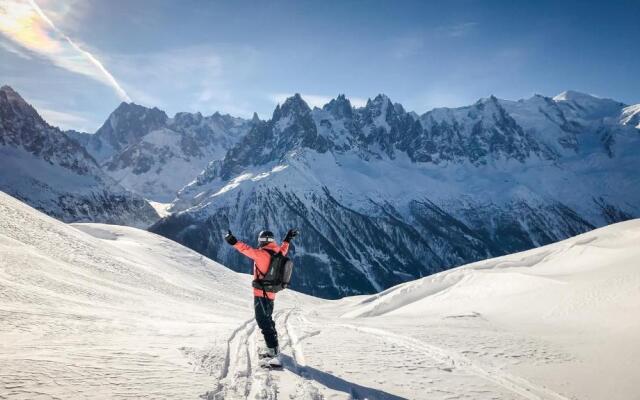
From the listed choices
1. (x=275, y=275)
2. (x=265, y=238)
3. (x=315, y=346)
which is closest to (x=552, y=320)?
(x=315, y=346)

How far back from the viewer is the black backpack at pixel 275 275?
1062 centimetres

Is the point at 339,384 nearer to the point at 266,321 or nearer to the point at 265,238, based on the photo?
the point at 266,321

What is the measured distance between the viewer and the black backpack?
10.6 meters

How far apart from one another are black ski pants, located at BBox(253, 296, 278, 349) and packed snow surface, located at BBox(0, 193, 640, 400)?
63 cm

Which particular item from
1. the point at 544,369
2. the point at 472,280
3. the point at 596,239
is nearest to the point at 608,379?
the point at 544,369

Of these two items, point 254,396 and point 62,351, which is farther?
point 62,351

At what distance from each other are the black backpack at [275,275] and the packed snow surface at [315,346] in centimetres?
171

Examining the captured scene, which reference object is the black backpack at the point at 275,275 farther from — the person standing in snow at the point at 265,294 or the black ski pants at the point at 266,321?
the black ski pants at the point at 266,321

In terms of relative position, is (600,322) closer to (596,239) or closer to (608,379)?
(608,379)

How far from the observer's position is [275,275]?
10.7 metres

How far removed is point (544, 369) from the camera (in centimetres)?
1105

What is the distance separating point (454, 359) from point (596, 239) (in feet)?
87.4

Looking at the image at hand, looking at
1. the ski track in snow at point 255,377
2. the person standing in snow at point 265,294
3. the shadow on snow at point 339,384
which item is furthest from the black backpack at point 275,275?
the shadow on snow at point 339,384

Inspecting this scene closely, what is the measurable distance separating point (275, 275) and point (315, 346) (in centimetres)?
293
